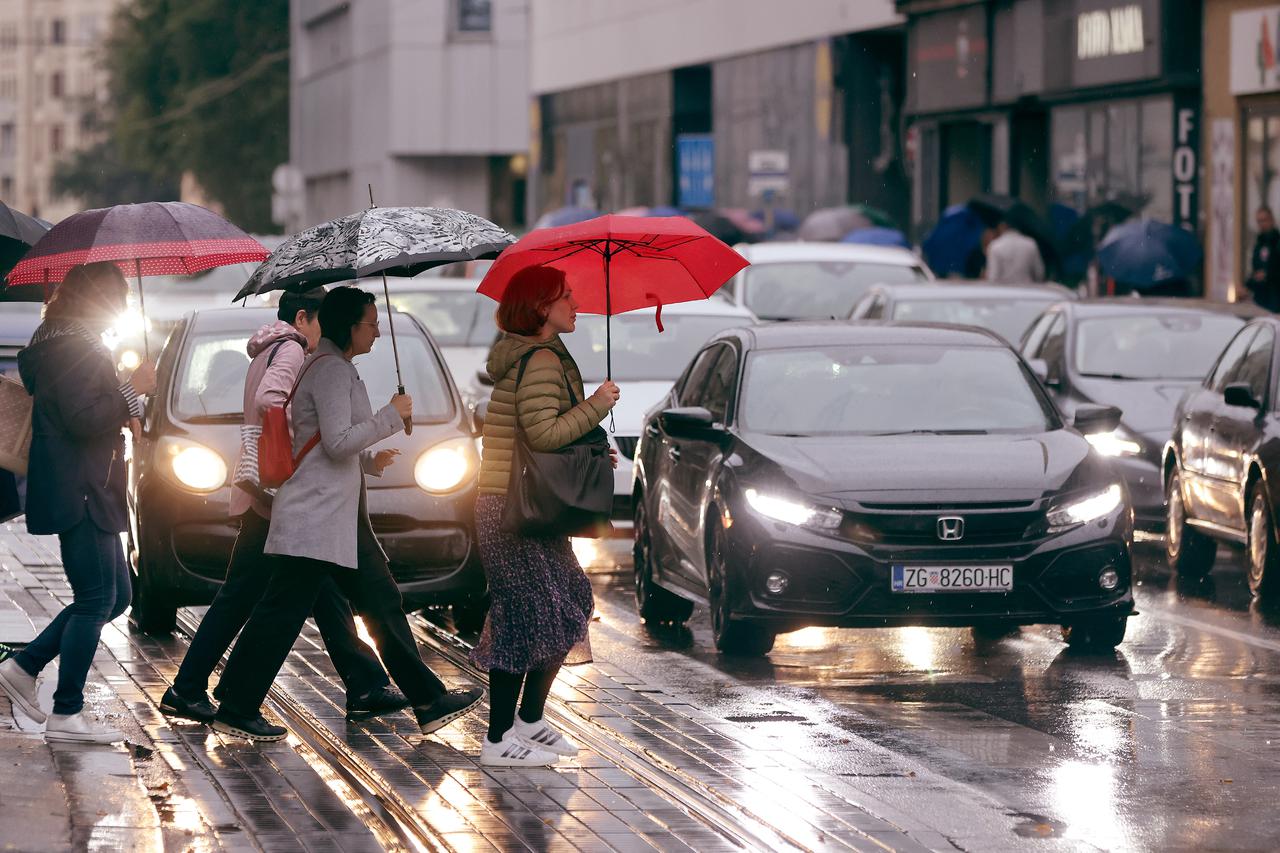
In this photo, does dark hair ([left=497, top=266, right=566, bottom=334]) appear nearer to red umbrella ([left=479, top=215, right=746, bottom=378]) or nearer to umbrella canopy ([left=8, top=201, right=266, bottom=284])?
red umbrella ([left=479, top=215, right=746, bottom=378])

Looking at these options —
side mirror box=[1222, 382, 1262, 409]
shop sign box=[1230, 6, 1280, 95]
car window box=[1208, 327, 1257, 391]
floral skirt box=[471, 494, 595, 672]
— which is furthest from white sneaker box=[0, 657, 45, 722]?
shop sign box=[1230, 6, 1280, 95]

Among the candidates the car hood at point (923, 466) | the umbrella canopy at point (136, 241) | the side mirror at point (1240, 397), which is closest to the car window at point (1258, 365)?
the side mirror at point (1240, 397)

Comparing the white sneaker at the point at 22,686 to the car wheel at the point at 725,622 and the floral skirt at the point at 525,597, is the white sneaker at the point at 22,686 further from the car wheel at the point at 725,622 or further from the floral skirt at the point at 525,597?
the car wheel at the point at 725,622

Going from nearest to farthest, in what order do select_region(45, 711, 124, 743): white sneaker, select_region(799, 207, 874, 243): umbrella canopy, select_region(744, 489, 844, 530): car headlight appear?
select_region(45, 711, 124, 743): white sneaker → select_region(744, 489, 844, 530): car headlight → select_region(799, 207, 874, 243): umbrella canopy

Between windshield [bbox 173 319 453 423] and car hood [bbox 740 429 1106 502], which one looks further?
windshield [bbox 173 319 453 423]

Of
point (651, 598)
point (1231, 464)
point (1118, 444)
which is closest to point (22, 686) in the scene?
point (651, 598)

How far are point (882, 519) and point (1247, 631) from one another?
2.49 meters

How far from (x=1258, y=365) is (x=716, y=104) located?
35299mm

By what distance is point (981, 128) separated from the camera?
39.2 m

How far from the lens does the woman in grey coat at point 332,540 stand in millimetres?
9250

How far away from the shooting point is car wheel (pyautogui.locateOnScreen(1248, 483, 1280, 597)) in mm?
14211

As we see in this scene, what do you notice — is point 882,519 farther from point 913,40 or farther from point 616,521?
point 913,40

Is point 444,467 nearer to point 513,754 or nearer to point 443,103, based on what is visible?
point 513,754

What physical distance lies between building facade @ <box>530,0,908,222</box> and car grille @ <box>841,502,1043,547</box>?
21184 mm
